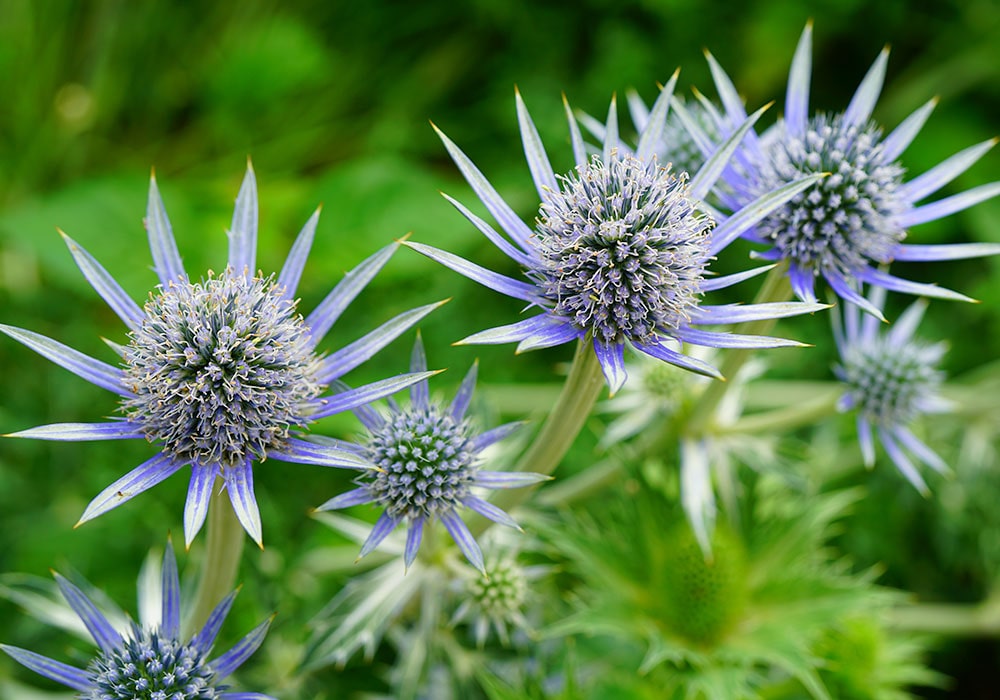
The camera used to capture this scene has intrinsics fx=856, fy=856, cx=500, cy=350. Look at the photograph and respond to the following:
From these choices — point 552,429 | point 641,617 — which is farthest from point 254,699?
point 641,617

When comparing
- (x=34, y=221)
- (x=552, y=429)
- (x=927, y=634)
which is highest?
(x=34, y=221)

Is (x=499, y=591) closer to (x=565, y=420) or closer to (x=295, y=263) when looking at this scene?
(x=565, y=420)

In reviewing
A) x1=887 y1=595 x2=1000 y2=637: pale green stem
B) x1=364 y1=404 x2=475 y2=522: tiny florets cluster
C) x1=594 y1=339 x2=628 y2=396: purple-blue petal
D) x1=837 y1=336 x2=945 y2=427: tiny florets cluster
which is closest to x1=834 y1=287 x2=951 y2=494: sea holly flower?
x1=837 y1=336 x2=945 y2=427: tiny florets cluster

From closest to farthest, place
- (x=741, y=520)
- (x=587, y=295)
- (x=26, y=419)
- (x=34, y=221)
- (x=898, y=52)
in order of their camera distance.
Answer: (x=587, y=295) → (x=741, y=520) → (x=26, y=419) → (x=34, y=221) → (x=898, y=52)

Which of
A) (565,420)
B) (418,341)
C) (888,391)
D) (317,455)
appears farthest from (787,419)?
(317,455)

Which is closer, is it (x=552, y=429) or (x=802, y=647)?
(x=552, y=429)

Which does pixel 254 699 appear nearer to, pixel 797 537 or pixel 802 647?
pixel 802 647

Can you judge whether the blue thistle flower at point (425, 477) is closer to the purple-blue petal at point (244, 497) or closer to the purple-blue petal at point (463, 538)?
the purple-blue petal at point (463, 538)
